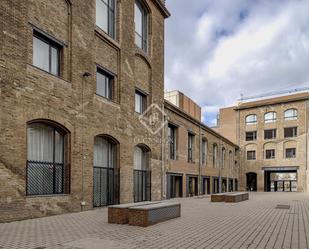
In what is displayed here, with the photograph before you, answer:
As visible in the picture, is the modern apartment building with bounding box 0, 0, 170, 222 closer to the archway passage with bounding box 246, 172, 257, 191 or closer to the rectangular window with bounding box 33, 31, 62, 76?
the rectangular window with bounding box 33, 31, 62, 76

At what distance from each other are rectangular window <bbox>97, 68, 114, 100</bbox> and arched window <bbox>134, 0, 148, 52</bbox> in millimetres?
3997

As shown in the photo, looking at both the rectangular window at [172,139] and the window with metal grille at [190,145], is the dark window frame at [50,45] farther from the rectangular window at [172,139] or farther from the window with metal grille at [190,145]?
the window with metal grille at [190,145]

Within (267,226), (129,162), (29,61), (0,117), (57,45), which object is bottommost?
(267,226)

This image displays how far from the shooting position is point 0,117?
1035cm

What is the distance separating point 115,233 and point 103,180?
750cm

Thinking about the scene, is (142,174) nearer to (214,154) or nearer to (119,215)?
(119,215)

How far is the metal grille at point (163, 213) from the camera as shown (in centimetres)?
1009

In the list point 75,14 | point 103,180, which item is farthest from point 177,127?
point 75,14

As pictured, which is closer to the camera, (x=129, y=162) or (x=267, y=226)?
(x=267, y=226)

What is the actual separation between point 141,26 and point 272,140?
31.9 metres

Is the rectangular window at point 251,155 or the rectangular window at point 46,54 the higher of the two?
the rectangular window at point 46,54

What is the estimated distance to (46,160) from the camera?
12.6m

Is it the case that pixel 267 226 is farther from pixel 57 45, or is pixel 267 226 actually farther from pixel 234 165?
pixel 234 165

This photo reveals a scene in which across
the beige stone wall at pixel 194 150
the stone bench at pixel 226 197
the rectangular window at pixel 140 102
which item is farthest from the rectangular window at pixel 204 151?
the rectangular window at pixel 140 102
